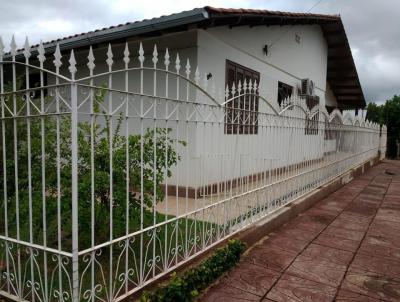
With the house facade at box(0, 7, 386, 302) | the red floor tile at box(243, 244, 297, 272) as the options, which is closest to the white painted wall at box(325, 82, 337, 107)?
the house facade at box(0, 7, 386, 302)

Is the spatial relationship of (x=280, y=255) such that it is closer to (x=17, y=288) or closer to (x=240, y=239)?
(x=240, y=239)

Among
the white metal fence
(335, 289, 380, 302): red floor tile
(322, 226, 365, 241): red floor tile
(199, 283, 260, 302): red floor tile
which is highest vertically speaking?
the white metal fence

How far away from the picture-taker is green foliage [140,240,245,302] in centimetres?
265

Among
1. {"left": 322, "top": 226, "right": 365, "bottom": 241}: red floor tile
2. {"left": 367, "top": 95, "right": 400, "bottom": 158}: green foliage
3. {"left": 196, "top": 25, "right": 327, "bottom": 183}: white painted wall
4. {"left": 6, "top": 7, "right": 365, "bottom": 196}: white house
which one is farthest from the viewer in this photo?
{"left": 367, "top": 95, "right": 400, "bottom": 158}: green foliage

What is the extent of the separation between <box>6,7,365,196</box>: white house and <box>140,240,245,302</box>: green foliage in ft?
2.53

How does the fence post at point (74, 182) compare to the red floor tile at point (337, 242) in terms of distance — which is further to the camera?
the red floor tile at point (337, 242)

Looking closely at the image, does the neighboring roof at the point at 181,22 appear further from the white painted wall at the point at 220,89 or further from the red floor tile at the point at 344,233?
the red floor tile at the point at 344,233

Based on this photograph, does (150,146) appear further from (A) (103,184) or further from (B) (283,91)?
(B) (283,91)

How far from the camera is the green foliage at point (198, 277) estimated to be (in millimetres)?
2646

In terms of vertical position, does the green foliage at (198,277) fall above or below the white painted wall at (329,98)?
below

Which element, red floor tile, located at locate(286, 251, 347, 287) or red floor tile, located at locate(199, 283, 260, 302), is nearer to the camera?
red floor tile, located at locate(199, 283, 260, 302)

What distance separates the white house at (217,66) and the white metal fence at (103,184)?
107 mm

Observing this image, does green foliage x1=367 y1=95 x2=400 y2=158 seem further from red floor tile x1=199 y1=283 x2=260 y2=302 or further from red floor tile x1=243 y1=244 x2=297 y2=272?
red floor tile x1=199 y1=283 x2=260 y2=302

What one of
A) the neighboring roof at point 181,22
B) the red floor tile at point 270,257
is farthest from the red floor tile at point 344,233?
the neighboring roof at point 181,22
